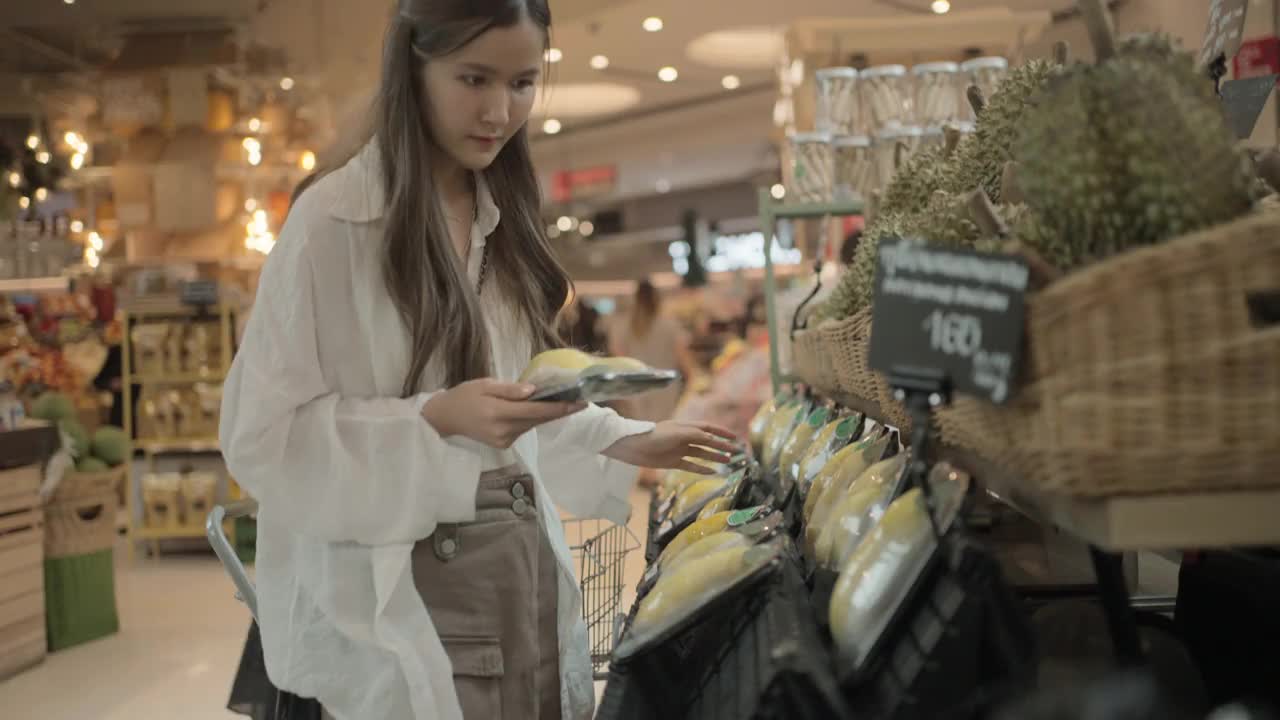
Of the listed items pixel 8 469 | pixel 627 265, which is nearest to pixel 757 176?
pixel 627 265

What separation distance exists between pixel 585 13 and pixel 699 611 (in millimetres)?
7735

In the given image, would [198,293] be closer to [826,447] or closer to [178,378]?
[178,378]

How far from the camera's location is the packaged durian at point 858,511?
3.97 feet

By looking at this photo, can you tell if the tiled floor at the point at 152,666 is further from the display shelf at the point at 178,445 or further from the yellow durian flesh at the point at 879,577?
the yellow durian flesh at the point at 879,577

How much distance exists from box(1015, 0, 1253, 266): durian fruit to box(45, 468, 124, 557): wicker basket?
4.79m

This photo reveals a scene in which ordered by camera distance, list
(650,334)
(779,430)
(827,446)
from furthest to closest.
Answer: (650,334), (779,430), (827,446)

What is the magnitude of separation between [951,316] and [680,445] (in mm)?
729

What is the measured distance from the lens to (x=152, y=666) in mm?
4387

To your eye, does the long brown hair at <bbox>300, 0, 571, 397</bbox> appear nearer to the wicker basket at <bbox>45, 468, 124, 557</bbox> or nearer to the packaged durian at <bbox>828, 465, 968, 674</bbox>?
the packaged durian at <bbox>828, 465, 968, 674</bbox>

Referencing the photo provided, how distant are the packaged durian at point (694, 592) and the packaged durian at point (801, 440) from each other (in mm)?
615

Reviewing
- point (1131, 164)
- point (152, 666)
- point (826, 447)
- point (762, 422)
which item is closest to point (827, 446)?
point (826, 447)

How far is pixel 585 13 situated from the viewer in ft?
27.2

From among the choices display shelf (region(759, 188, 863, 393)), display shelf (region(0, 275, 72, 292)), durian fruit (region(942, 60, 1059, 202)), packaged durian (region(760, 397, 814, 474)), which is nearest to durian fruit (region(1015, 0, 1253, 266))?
durian fruit (region(942, 60, 1059, 202))

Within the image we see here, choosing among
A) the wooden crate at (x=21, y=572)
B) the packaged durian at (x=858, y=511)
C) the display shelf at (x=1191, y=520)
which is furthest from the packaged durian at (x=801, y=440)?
the wooden crate at (x=21, y=572)
